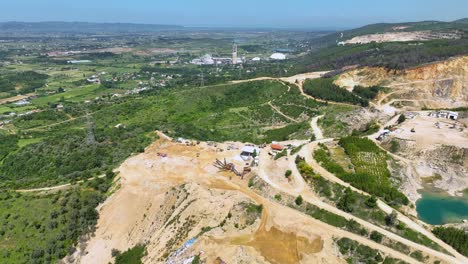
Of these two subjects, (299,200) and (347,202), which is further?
(299,200)

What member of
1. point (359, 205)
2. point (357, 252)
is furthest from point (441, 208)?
point (357, 252)

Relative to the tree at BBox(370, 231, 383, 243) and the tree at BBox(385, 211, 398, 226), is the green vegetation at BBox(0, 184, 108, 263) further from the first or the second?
the tree at BBox(385, 211, 398, 226)

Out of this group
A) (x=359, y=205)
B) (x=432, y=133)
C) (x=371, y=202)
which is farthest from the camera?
(x=432, y=133)

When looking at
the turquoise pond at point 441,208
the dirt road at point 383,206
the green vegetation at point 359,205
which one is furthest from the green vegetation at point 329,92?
the green vegetation at point 359,205

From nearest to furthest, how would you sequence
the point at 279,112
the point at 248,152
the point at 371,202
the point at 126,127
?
the point at 371,202
the point at 248,152
the point at 126,127
the point at 279,112

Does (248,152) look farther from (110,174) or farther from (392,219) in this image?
(392,219)

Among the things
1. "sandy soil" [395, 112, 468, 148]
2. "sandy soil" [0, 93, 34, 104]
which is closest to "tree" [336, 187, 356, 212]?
"sandy soil" [395, 112, 468, 148]
